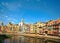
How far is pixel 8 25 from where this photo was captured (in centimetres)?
11994

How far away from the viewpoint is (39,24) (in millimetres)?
96625

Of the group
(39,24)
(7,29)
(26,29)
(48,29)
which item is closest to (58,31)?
(48,29)

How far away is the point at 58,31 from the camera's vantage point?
60.5 metres

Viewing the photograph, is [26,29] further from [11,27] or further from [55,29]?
[55,29]

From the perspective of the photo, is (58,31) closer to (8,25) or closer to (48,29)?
(48,29)

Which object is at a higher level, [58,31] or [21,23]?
[21,23]

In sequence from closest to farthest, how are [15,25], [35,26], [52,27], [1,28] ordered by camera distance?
[52,27] → [35,26] → [1,28] → [15,25]

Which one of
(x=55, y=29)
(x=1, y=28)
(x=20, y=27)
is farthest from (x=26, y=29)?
(x=55, y=29)

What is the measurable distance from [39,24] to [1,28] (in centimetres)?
3207

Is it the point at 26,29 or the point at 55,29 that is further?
the point at 26,29

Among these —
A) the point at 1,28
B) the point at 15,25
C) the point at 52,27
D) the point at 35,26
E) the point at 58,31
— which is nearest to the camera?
the point at 58,31

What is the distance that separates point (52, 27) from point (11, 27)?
2187 inches

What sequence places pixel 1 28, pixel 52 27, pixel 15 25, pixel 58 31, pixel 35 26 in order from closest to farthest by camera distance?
pixel 58 31
pixel 52 27
pixel 35 26
pixel 1 28
pixel 15 25

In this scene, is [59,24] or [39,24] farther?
[39,24]
